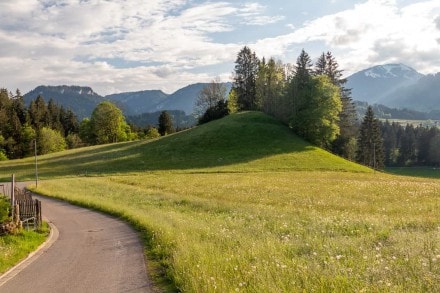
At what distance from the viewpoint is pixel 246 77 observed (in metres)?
125

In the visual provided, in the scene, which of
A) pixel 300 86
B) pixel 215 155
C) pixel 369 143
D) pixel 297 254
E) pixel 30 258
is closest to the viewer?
pixel 297 254

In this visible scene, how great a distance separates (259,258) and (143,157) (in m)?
75.5

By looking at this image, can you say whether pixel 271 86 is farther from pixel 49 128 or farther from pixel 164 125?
pixel 49 128

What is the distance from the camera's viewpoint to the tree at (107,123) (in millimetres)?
139750

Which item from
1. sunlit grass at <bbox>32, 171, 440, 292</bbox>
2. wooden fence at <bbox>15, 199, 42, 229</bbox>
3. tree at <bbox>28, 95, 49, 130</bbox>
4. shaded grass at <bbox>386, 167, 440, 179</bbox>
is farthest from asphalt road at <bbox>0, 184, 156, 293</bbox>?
tree at <bbox>28, 95, 49, 130</bbox>

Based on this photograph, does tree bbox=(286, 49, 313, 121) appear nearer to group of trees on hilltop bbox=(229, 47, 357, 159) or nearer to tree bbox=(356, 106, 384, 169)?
group of trees on hilltop bbox=(229, 47, 357, 159)

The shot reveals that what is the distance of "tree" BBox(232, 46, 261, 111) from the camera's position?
125m

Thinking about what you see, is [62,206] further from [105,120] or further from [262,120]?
[105,120]

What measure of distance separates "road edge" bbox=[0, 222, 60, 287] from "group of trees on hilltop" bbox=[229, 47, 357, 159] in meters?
73.5

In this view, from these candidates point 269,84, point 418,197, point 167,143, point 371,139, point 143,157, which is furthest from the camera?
point 269,84

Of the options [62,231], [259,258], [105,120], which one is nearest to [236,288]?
[259,258]

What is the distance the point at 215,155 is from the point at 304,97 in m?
25.3

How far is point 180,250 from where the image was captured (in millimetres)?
12961

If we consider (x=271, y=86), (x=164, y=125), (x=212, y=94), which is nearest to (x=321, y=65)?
(x=271, y=86)
